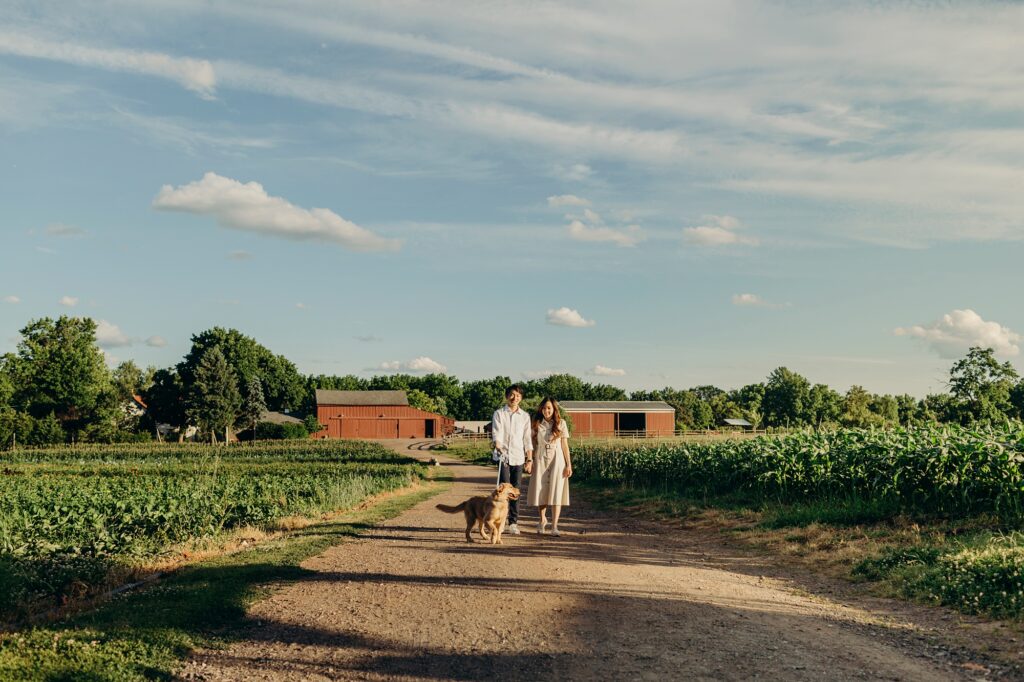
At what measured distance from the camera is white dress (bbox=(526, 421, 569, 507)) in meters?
12.0

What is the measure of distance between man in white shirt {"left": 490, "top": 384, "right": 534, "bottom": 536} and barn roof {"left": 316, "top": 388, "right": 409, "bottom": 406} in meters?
77.2

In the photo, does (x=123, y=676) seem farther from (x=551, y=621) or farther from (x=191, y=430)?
(x=191, y=430)

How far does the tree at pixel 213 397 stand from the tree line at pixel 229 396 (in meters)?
0.10

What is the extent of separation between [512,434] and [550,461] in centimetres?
83

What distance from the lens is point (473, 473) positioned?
36500 mm

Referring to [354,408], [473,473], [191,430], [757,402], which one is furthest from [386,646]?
[757,402]

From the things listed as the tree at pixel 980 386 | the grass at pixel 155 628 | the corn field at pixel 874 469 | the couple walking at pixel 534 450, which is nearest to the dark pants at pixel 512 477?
the couple walking at pixel 534 450

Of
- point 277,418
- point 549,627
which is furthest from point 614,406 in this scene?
point 549,627

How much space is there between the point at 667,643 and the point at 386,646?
243 centimetres

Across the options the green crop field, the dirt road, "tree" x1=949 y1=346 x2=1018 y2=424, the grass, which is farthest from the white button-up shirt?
"tree" x1=949 y1=346 x2=1018 y2=424

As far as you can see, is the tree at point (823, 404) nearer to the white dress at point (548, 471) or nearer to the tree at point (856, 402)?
the tree at point (856, 402)

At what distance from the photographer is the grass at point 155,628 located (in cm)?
564

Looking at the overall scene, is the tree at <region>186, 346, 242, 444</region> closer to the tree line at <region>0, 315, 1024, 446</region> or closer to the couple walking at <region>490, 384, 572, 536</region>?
the tree line at <region>0, 315, 1024, 446</region>

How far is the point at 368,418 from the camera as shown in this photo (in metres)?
86.5
